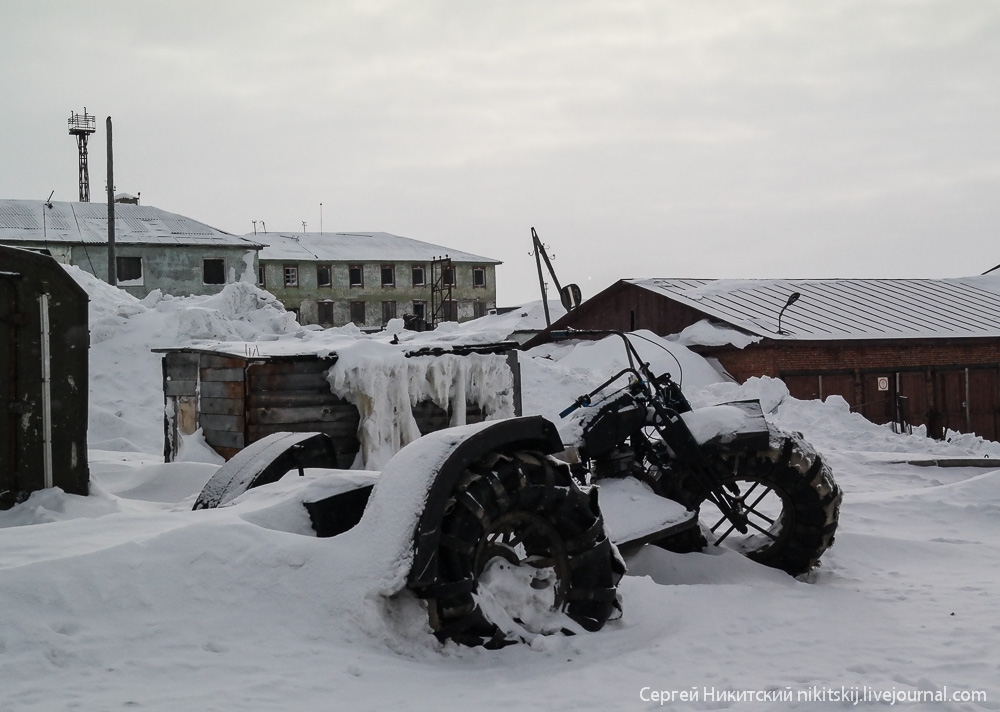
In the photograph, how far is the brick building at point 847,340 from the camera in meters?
22.2

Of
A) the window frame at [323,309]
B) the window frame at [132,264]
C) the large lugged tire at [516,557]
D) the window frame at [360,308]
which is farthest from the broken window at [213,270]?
the large lugged tire at [516,557]

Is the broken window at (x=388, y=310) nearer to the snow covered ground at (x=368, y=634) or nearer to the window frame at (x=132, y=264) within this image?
the window frame at (x=132, y=264)

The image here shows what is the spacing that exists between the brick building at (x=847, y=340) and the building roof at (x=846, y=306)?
0.16 ft

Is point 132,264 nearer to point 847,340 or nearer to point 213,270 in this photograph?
point 213,270

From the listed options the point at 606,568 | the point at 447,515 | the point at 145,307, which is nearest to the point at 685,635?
the point at 606,568

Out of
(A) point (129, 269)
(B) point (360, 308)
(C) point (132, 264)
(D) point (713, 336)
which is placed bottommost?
(D) point (713, 336)

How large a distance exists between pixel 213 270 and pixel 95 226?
5.22 meters

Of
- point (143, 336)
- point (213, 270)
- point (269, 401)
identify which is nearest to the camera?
point (269, 401)

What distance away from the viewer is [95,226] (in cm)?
4012

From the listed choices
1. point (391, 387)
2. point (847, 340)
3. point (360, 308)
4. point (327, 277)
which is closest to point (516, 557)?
point (391, 387)

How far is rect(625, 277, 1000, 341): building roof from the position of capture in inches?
922

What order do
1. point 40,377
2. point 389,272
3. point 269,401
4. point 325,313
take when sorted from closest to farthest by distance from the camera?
point 40,377 < point 269,401 < point 325,313 < point 389,272

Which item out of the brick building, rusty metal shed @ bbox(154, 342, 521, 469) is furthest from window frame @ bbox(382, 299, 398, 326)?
rusty metal shed @ bbox(154, 342, 521, 469)

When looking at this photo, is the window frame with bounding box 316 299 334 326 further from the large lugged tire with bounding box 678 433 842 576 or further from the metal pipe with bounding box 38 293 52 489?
the large lugged tire with bounding box 678 433 842 576
